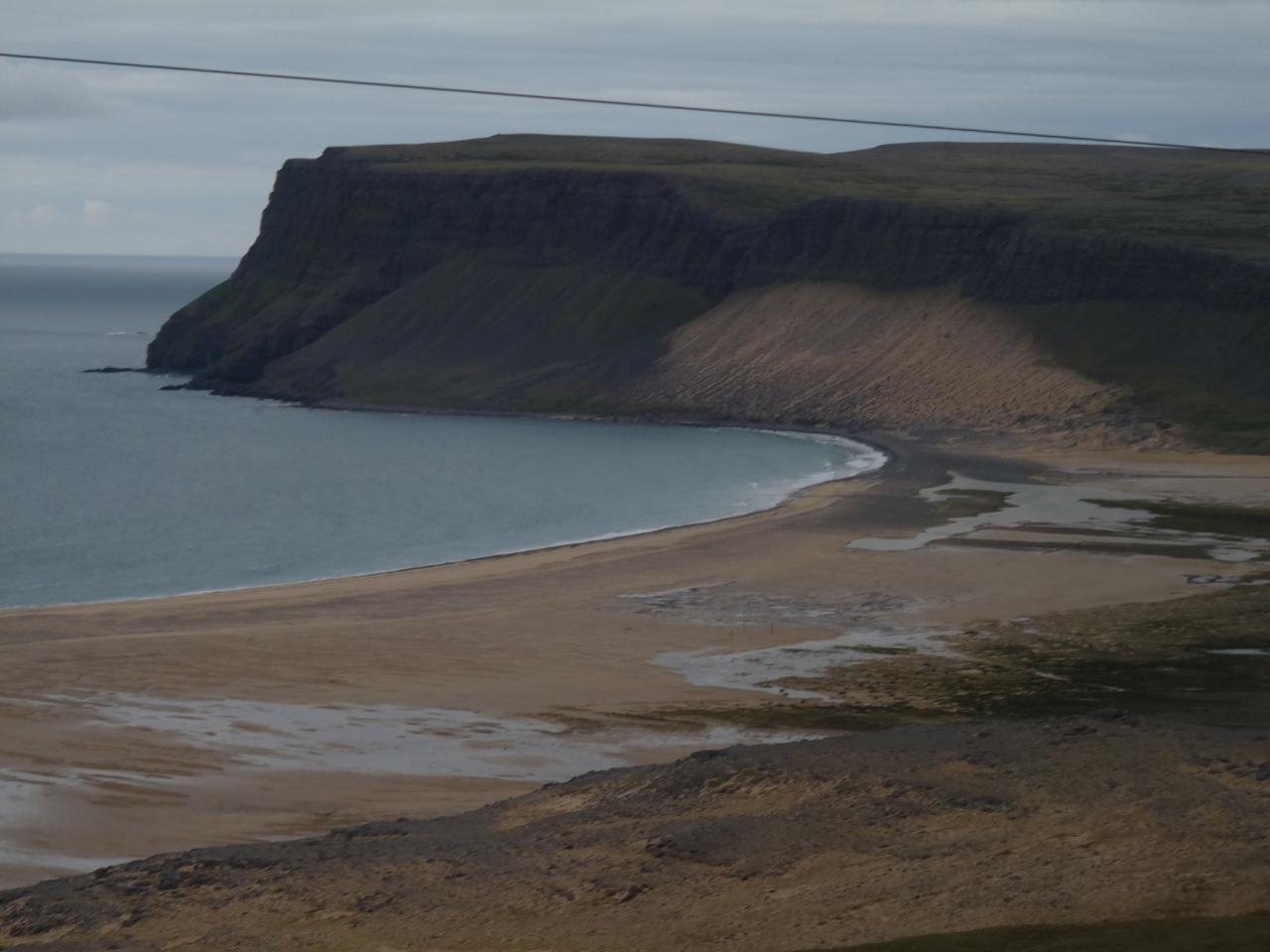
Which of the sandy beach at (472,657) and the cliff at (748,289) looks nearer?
the sandy beach at (472,657)

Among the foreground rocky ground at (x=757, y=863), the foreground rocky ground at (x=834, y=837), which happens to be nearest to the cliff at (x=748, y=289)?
the foreground rocky ground at (x=834, y=837)

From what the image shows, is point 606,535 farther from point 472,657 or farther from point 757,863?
point 757,863

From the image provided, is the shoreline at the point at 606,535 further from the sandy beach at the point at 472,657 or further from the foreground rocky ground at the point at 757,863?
the foreground rocky ground at the point at 757,863

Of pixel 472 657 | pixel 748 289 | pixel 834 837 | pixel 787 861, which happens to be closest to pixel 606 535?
A: pixel 472 657

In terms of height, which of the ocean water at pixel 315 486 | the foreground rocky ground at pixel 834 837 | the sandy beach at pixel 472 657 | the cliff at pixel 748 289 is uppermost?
the cliff at pixel 748 289

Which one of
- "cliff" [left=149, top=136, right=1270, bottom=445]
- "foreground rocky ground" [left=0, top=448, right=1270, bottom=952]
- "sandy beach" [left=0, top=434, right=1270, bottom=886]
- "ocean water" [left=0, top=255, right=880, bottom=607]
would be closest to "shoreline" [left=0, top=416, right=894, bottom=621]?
"ocean water" [left=0, top=255, right=880, bottom=607]

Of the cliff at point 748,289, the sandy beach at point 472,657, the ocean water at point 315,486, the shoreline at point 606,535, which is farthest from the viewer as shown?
the cliff at point 748,289
